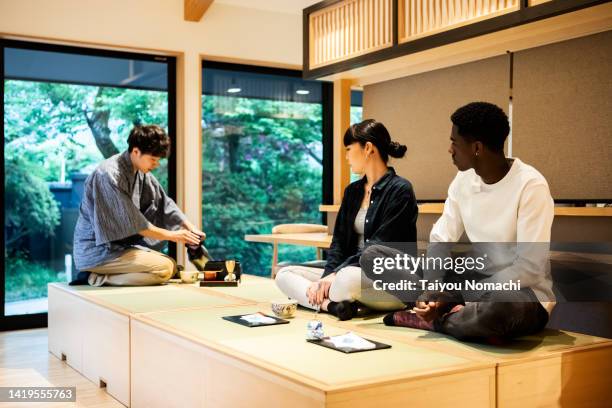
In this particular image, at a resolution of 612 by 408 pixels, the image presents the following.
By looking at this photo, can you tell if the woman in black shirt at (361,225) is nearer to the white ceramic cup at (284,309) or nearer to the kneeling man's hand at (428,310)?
the white ceramic cup at (284,309)

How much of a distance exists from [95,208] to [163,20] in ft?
6.79

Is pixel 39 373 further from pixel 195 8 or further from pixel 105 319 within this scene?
pixel 195 8

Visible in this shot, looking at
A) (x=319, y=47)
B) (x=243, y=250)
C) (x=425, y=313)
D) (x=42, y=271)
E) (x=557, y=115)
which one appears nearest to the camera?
(x=425, y=313)

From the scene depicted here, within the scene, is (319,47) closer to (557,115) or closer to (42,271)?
(557,115)

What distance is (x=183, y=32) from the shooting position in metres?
5.68

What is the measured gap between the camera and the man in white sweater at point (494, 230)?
233 centimetres

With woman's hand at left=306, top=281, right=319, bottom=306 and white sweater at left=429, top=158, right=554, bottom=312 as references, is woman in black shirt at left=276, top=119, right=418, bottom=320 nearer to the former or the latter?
woman's hand at left=306, top=281, right=319, bottom=306

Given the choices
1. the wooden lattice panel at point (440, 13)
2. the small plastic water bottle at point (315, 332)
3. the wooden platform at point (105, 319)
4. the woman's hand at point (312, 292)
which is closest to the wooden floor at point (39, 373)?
the wooden platform at point (105, 319)

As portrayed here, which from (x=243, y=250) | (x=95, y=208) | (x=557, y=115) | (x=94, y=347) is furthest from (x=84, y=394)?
(x=243, y=250)

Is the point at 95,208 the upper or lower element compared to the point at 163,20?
lower

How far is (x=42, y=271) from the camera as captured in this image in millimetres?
5352

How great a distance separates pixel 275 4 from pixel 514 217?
405cm

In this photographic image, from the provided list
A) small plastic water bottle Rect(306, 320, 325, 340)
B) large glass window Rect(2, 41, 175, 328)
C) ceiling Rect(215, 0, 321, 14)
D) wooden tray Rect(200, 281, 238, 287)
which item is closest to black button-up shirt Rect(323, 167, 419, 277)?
small plastic water bottle Rect(306, 320, 325, 340)

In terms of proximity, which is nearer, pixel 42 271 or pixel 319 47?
pixel 319 47
